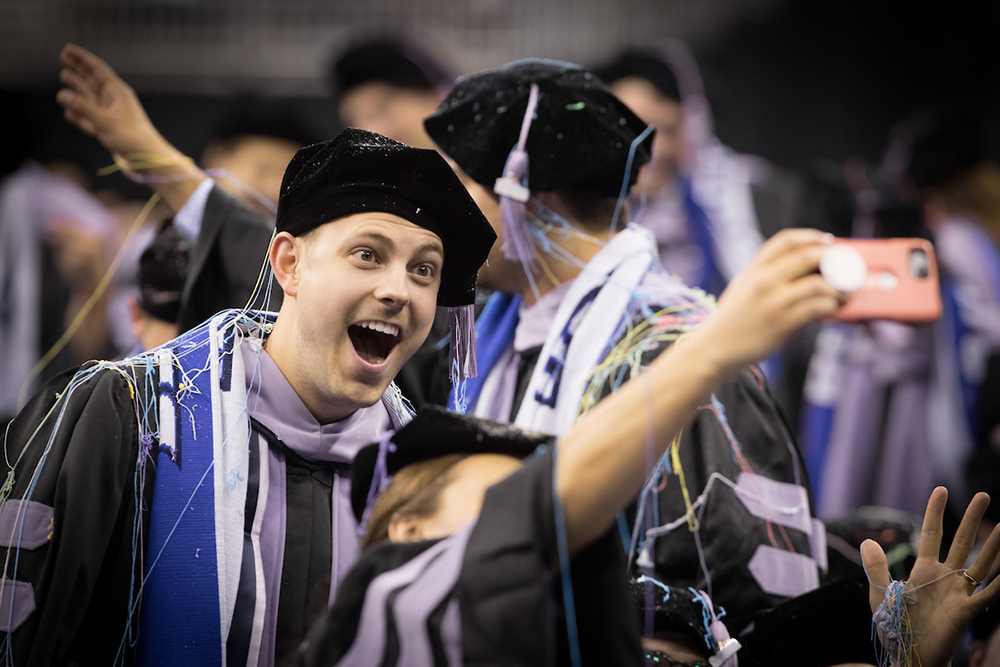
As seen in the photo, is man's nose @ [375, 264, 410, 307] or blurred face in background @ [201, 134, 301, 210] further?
blurred face in background @ [201, 134, 301, 210]

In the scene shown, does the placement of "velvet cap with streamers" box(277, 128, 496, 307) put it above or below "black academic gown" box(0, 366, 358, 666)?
above

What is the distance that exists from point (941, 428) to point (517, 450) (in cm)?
420

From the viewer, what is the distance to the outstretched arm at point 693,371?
3.63ft

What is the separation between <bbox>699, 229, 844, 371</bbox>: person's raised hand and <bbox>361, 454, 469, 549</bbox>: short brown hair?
40 centimetres

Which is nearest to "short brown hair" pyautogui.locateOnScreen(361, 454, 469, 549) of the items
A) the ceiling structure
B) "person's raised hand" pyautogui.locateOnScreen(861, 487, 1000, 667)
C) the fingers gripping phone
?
the fingers gripping phone

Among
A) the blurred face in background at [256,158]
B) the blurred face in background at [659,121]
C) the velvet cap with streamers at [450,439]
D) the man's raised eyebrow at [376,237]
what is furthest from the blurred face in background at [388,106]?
the velvet cap with streamers at [450,439]

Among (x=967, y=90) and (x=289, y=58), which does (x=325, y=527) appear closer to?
(x=967, y=90)

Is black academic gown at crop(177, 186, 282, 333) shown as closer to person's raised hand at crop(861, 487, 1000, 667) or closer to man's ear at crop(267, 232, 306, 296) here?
man's ear at crop(267, 232, 306, 296)

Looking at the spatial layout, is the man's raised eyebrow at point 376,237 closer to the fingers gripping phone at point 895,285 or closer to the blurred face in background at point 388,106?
the fingers gripping phone at point 895,285

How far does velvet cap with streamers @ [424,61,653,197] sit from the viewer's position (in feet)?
7.79

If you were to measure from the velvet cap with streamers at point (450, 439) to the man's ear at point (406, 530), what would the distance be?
0.26ft

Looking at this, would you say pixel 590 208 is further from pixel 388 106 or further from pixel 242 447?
pixel 388 106

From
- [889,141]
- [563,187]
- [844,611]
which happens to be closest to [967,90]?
[889,141]

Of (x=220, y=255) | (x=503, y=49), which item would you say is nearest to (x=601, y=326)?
(x=220, y=255)
